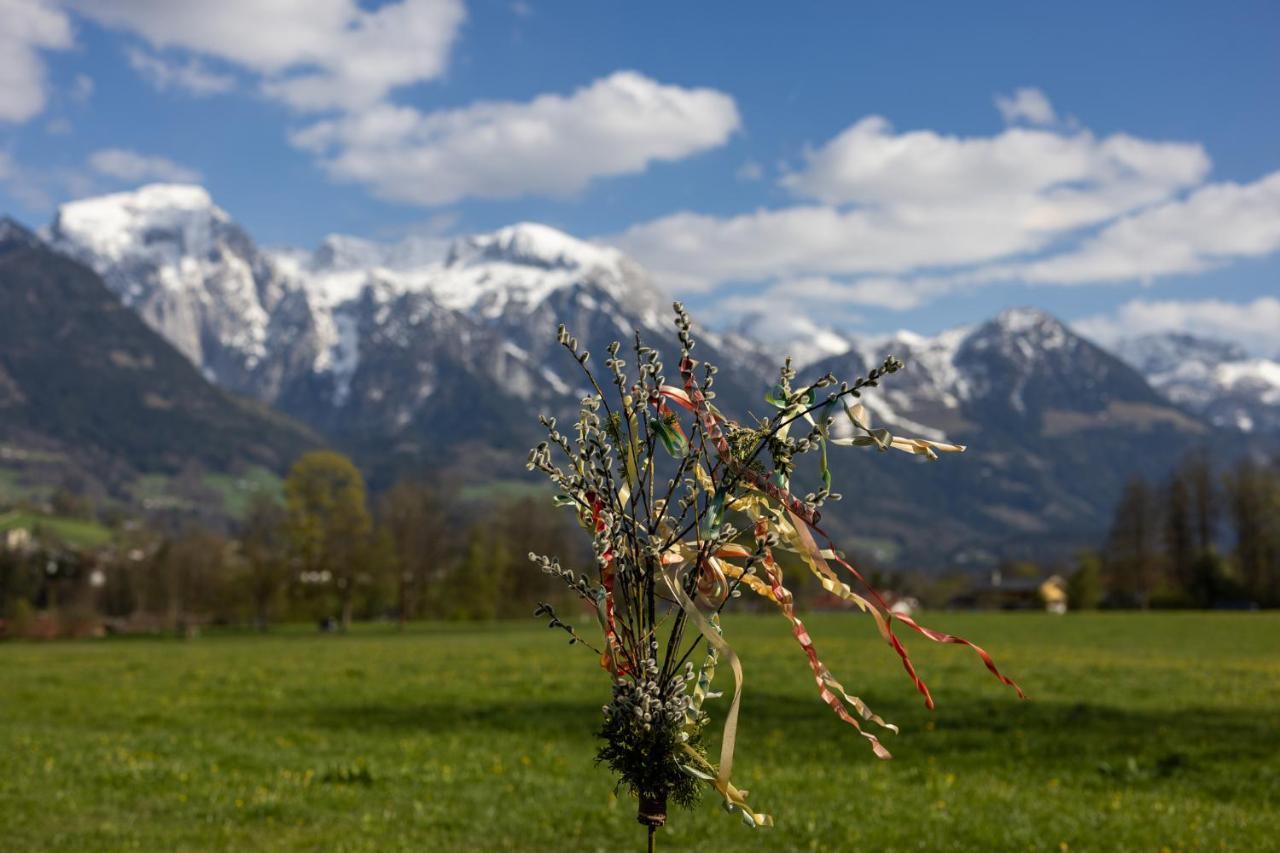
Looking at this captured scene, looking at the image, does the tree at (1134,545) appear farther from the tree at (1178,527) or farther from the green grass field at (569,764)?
the green grass field at (569,764)

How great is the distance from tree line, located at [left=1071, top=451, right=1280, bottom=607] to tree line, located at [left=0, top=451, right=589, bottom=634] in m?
60.2

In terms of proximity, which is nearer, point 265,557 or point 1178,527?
point 265,557

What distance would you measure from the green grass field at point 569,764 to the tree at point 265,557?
40.3 metres

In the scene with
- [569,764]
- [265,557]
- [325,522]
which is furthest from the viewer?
[325,522]

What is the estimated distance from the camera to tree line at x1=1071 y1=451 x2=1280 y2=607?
102m

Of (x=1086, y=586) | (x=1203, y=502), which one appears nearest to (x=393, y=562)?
(x=1086, y=586)

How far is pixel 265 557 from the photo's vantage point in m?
72.5

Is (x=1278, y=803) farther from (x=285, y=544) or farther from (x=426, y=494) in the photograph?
(x=426, y=494)

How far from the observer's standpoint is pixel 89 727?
21281 mm

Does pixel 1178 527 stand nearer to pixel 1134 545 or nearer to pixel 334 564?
pixel 1134 545

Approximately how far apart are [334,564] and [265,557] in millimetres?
4613

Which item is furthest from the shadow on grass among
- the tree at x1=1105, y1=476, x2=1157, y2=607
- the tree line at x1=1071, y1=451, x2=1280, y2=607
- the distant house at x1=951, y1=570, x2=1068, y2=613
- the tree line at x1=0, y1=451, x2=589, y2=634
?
the distant house at x1=951, y1=570, x2=1068, y2=613

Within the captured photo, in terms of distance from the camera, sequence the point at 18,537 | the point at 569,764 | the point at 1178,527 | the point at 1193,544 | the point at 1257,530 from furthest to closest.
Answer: the point at 18,537
the point at 1178,527
the point at 1193,544
the point at 1257,530
the point at 569,764

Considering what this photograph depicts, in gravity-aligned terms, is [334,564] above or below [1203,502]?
below
